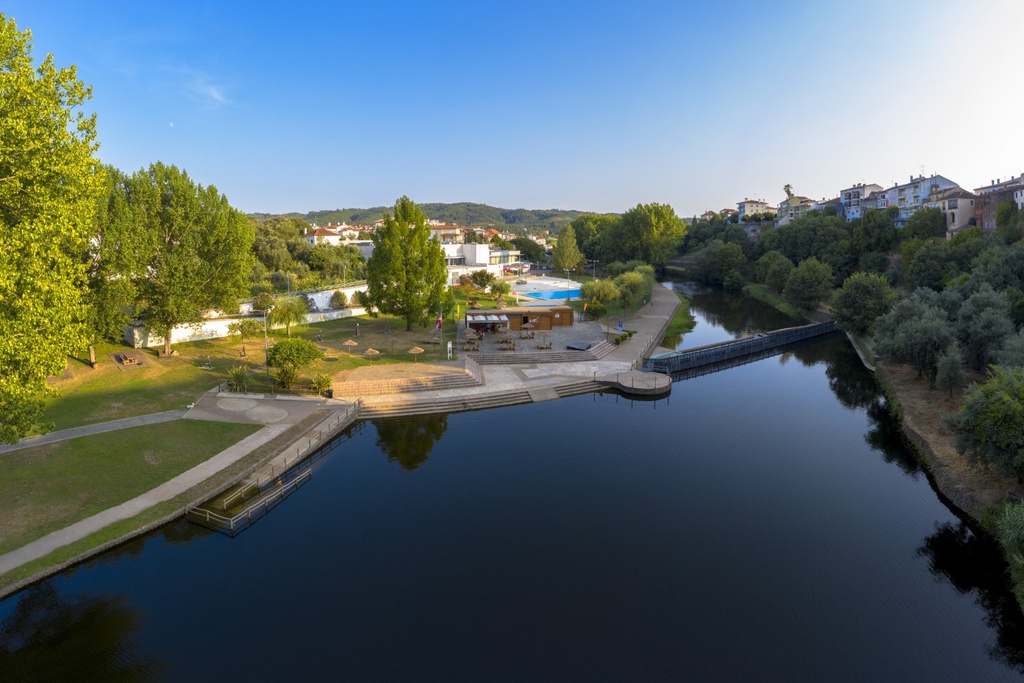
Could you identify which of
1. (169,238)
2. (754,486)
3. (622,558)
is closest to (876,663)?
(622,558)

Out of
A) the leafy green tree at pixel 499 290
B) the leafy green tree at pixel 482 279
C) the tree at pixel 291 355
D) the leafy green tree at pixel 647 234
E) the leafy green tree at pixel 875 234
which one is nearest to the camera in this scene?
the tree at pixel 291 355

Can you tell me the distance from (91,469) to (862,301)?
57.0 metres

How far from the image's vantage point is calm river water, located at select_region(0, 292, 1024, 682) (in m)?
13.2

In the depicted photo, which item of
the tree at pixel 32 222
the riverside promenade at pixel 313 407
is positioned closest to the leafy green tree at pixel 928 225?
the riverside promenade at pixel 313 407

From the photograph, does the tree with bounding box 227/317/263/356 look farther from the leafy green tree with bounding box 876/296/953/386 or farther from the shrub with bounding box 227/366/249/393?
the leafy green tree with bounding box 876/296/953/386

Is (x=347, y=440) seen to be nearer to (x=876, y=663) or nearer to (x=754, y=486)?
(x=754, y=486)

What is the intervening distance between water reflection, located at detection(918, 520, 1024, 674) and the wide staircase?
2449 cm

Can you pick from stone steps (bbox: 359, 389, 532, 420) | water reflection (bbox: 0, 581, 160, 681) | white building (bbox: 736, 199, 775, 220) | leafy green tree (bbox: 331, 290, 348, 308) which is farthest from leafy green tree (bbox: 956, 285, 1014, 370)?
white building (bbox: 736, 199, 775, 220)

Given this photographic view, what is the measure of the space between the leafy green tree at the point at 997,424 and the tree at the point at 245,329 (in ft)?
136

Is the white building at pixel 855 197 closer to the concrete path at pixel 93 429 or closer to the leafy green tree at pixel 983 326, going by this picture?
the leafy green tree at pixel 983 326

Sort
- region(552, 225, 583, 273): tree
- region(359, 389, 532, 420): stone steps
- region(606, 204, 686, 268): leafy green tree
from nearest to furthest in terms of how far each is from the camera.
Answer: region(359, 389, 532, 420): stone steps
region(552, 225, 583, 273): tree
region(606, 204, 686, 268): leafy green tree

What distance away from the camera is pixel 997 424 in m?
19.0

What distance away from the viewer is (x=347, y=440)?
88.6ft

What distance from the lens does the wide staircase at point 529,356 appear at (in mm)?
39938
